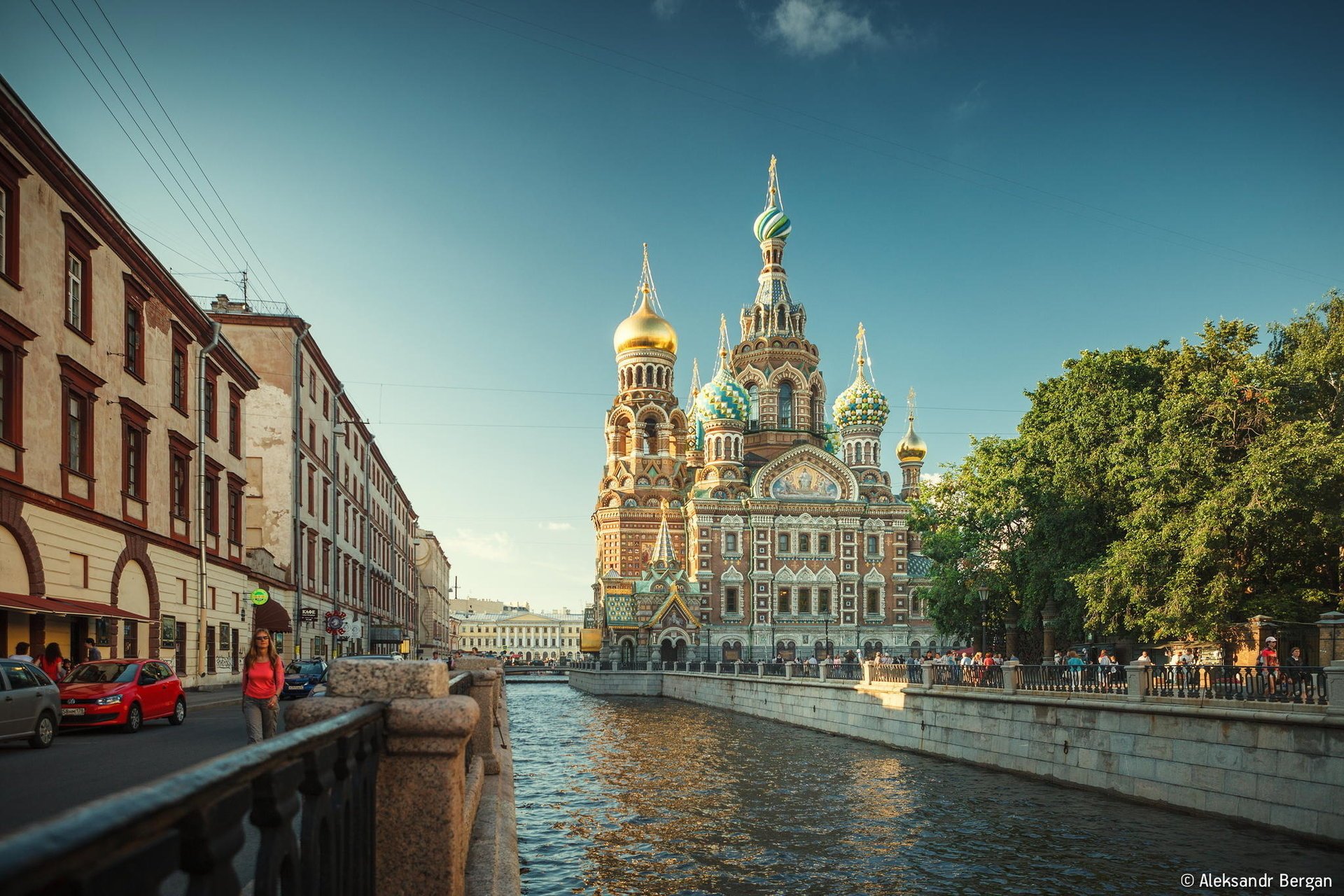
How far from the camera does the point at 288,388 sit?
39.9m

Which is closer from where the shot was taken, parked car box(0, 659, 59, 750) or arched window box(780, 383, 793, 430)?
parked car box(0, 659, 59, 750)

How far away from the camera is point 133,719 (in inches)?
701

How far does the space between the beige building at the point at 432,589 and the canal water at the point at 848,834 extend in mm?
62150

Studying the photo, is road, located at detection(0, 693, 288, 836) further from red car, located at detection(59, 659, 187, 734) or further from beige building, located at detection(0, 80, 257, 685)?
beige building, located at detection(0, 80, 257, 685)

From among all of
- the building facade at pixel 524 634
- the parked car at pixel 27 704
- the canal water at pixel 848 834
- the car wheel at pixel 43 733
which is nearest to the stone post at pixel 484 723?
the canal water at pixel 848 834

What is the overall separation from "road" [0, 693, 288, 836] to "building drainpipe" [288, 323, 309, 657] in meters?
18.5

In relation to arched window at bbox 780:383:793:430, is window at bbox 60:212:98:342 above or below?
below

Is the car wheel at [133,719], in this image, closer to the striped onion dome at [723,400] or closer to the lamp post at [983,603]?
the lamp post at [983,603]

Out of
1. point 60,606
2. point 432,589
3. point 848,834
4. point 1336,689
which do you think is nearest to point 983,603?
point 1336,689

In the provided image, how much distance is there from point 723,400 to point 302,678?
203 ft

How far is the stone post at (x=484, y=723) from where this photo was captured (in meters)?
11.9

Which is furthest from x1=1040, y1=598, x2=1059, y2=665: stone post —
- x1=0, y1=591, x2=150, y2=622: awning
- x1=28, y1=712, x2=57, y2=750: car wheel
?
x1=28, y1=712, x2=57, y2=750: car wheel

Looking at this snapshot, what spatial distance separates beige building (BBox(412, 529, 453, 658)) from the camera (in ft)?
331

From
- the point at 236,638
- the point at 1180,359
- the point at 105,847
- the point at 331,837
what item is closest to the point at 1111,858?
the point at 331,837
